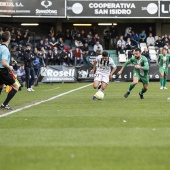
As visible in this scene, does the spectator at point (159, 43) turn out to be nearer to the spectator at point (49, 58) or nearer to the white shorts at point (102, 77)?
the spectator at point (49, 58)

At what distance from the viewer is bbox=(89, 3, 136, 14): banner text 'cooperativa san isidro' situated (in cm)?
4850

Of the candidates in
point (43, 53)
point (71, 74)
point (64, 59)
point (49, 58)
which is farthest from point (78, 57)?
point (71, 74)

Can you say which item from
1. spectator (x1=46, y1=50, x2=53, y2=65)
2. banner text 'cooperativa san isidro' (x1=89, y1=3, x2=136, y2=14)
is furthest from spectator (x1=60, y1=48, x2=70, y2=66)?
banner text 'cooperativa san isidro' (x1=89, y1=3, x2=136, y2=14)

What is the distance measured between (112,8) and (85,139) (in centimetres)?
3800

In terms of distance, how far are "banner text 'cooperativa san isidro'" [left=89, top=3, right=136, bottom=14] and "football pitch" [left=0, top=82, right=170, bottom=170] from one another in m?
31.0

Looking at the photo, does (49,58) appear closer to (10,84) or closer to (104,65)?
(104,65)

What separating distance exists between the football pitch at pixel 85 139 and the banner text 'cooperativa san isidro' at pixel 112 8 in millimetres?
31027

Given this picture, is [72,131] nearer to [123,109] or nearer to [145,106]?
[123,109]

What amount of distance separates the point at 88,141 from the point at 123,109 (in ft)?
23.0

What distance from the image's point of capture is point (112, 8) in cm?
4850

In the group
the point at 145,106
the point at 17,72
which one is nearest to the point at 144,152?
the point at 145,106

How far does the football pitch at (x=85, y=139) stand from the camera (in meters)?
8.84

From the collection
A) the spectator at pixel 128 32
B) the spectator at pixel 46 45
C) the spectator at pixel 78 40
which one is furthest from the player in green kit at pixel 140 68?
the spectator at pixel 128 32

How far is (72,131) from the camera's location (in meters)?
12.3
